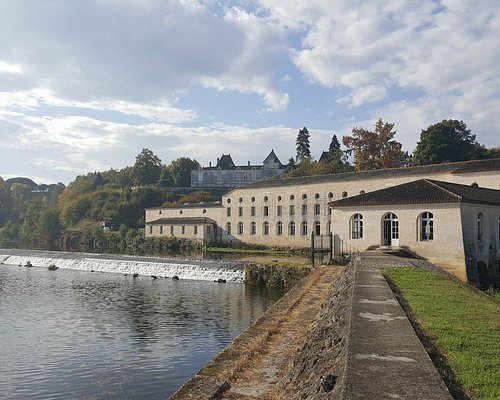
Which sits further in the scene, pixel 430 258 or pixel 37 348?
pixel 430 258

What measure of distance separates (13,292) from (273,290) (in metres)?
12.7

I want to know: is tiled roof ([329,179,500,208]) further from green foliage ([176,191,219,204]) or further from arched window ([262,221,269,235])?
green foliage ([176,191,219,204])

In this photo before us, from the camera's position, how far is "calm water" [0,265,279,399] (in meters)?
10.0

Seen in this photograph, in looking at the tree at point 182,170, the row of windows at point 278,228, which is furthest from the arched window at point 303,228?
the tree at point 182,170

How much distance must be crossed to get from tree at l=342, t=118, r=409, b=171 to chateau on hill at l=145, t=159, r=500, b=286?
12.8 m

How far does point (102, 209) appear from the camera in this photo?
Answer: 8294 cm

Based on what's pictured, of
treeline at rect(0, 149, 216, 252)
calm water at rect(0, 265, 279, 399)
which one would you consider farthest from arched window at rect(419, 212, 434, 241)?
treeline at rect(0, 149, 216, 252)

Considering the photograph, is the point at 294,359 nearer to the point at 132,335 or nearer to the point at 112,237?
the point at 132,335

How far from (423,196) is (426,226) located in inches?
56.6

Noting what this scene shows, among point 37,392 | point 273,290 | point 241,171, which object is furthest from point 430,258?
point 241,171

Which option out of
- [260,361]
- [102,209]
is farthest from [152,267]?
[102,209]

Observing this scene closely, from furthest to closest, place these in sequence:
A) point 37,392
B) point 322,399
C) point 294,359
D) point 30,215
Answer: point 30,215
point 37,392
point 294,359
point 322,399

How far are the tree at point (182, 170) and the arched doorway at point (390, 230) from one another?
84.9 m

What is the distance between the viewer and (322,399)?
4.55 m
